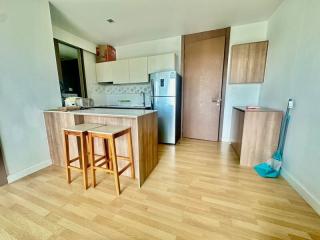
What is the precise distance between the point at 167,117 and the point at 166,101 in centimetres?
35

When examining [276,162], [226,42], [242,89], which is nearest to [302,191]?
[276,162]

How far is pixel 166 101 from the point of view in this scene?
3.02 m

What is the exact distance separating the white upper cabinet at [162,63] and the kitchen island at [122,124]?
1.57m

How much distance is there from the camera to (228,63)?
2992 millimetres

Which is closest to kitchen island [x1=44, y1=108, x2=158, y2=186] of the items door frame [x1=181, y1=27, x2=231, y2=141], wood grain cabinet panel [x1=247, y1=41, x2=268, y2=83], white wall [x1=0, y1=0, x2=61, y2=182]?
white wall [x1=0, y1=0, x2=61, y2=182]

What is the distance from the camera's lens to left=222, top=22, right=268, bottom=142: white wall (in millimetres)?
2740

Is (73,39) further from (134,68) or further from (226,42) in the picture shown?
(226,42)

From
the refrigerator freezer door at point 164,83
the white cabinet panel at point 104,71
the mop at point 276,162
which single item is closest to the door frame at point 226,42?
the refrigerator freezer door at point 164,83

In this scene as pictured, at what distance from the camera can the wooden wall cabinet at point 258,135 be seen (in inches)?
77.4

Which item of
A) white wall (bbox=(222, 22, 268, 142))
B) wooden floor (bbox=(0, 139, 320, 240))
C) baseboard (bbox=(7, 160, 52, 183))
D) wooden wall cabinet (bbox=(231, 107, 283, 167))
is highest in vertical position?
white wall (bbox=(222, 22, 268, 142))

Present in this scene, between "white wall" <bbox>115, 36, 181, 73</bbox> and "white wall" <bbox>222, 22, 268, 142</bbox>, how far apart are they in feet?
3.83

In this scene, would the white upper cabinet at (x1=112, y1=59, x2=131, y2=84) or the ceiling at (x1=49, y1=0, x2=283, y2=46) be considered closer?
the ceiling at (x1=49, y1=0, x2=283, y2=46)

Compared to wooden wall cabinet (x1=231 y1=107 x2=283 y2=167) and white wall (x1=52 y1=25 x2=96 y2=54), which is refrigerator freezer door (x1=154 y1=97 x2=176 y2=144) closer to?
wooden wall cabinet (x1=231 y1=107 x2=283 y2=167)

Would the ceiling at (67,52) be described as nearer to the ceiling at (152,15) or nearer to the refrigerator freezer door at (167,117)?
the ceiling at (152,15)
